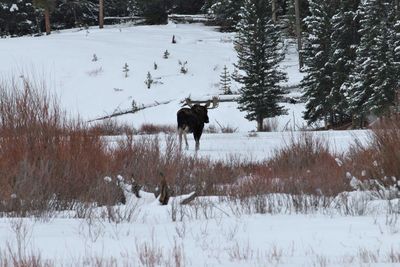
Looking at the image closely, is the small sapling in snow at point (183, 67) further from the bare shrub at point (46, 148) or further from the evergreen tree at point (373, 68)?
the bare shrub at point (46, 148)

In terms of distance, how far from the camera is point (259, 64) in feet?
110

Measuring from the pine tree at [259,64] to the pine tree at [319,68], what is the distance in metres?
1.60

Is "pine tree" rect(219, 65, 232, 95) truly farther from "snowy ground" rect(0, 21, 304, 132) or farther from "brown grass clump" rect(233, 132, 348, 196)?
"brown grass clump" rect(233, 132, 348, 196)

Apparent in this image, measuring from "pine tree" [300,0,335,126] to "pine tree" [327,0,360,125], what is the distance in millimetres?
309

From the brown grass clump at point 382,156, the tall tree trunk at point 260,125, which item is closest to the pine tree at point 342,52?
the tall tree trunk at point 260,125

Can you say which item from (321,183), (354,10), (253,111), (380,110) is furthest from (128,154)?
(354,10)

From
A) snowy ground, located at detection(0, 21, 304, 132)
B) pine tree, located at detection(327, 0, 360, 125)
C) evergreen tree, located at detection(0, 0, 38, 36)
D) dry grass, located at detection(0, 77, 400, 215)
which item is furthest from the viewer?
evergreen tree, located at detection(0, 0, 38, 36)

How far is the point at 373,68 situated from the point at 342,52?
14.3ft

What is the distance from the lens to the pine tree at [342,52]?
32.3 meters

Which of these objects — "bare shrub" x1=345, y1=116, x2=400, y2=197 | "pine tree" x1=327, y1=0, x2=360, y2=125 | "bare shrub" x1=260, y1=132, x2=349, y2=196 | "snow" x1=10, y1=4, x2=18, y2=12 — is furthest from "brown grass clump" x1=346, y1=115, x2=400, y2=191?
"snow" x1=10, y1=4, x2=18, y2=12

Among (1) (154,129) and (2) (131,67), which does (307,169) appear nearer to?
(1) (154,129)

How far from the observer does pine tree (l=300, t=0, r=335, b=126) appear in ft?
108

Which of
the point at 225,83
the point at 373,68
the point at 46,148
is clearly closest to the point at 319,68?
the point at 373,68

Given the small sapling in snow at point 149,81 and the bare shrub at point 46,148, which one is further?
the small sapling in snow at point 149,81
